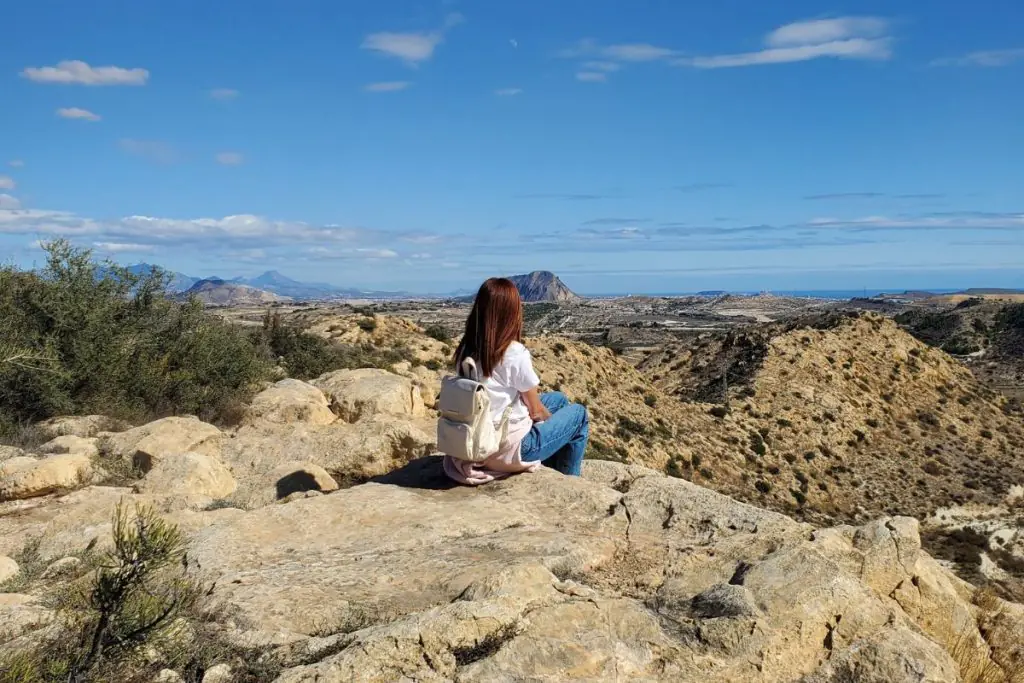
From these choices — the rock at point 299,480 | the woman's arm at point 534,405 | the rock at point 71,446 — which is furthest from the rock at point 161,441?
the woman's arm at point 534,405

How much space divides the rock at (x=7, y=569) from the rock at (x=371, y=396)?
248 inches

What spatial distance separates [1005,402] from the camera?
39.5 metres

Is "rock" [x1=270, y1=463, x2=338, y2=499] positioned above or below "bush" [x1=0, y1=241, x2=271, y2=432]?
below

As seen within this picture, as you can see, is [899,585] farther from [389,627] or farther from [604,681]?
[389,627]

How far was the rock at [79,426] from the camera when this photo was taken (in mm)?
9586

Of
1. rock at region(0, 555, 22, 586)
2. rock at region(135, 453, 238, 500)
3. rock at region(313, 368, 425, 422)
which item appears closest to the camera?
rock at region(0, 555, 22, 586)

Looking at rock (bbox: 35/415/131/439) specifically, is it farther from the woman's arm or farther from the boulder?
the woman's arm

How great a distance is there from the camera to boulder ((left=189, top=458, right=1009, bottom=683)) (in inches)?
152

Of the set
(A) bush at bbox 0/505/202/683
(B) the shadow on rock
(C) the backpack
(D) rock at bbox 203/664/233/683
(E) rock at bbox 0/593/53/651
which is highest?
(C) the backpack

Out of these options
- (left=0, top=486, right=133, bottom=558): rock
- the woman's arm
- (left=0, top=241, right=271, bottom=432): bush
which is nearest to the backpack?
the woman's arm

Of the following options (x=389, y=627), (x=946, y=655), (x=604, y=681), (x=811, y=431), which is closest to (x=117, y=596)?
(x=389, y=627)

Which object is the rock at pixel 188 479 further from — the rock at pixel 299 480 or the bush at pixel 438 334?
the bush at pixel 438 334

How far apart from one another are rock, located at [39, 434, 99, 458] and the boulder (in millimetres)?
3720

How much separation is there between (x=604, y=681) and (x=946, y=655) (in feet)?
6.80
